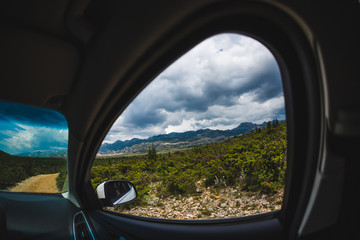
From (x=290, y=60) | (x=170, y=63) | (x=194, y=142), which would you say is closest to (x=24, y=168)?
(x=170, y=63)

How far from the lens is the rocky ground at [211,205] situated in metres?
3.86

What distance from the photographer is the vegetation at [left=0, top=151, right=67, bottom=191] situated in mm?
1945

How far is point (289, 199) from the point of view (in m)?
1.14

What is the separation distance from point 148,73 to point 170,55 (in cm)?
25

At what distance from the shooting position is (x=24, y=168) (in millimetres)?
2133

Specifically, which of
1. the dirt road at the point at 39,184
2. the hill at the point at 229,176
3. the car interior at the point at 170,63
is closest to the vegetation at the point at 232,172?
the hill at the point at 229,176

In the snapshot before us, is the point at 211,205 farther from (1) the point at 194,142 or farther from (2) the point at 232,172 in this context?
(1) the point at 194,142

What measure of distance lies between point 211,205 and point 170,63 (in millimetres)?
5051

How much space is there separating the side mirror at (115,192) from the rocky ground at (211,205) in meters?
2.95

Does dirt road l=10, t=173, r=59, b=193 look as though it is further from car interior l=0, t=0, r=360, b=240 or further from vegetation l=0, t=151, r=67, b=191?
car interior l=0, t=0, r=360, b=240

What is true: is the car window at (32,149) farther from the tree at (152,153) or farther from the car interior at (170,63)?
the tree at (152,153)

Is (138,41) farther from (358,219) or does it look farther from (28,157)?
(28,157)

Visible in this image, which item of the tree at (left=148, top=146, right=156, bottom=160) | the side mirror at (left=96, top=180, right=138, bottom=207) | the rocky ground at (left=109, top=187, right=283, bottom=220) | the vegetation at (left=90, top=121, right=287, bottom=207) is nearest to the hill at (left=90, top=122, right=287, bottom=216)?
the vegetation at (left=90, top=121, right=287, bottom=207)

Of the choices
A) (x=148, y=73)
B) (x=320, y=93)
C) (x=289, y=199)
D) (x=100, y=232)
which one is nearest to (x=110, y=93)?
(x=148, y=73)
